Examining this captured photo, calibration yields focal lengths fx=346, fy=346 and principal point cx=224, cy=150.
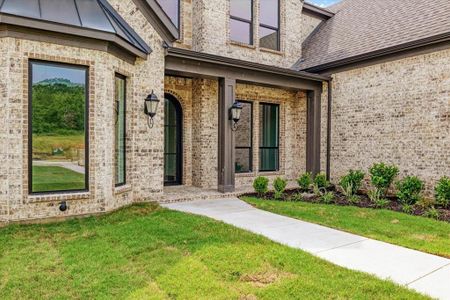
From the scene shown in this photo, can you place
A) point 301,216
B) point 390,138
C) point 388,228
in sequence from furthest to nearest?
point 390,138, point 301,216, point 388,228

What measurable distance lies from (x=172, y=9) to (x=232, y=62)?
2993 millimetres

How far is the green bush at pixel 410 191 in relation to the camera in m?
9.14

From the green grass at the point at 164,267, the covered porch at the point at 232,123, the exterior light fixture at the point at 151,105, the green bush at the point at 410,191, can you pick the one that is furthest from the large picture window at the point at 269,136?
the green grass at the point at 164,267

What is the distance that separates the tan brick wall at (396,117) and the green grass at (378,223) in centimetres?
272

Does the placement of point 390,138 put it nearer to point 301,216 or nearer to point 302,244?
point 301,216

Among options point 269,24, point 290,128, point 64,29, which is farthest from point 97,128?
point 269,24

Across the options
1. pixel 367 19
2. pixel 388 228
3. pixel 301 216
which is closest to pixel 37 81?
pixel 301 216

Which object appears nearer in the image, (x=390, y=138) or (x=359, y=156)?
(x=390, y=138)

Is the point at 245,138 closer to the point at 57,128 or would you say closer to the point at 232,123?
the point at 232,123

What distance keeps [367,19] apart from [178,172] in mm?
8624

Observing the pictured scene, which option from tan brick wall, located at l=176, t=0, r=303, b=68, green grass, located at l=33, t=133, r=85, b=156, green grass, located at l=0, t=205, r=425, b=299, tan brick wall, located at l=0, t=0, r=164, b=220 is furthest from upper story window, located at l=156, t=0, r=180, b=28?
green grass, located at l=0, t=205, r=425, b=299

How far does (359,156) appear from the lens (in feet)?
36.6

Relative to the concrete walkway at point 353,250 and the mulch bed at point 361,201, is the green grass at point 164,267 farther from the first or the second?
the mulch bed at point 361,201

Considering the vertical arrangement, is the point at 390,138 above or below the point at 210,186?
above
